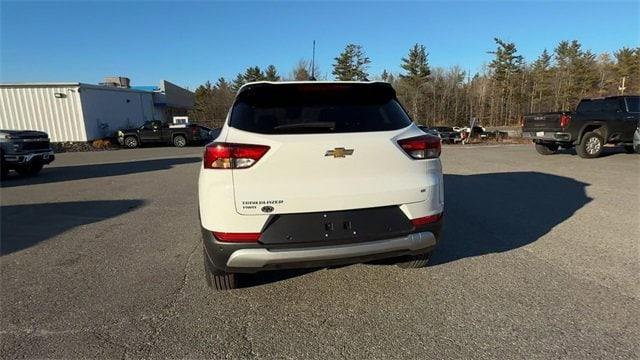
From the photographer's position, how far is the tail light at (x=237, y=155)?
273cm

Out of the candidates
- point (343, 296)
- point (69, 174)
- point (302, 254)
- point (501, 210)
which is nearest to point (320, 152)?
point (302, 254)

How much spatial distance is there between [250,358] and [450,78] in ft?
182

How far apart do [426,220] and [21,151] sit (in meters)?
12.2

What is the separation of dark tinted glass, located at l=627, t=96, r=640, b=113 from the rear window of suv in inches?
502

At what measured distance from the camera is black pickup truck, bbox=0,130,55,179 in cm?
1076

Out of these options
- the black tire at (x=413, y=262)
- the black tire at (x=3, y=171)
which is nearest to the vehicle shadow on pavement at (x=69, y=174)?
the black tire at (x=3, y=171)

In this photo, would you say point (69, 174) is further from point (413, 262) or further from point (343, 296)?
point (413, 262)

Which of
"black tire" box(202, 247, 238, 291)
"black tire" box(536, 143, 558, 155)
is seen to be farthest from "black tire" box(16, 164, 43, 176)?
"black tire" box(536, 143, 558, 155)

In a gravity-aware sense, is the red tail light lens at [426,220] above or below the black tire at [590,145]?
above

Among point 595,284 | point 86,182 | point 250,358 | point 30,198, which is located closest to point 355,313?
point 250,358

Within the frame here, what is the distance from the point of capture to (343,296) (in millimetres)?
3256

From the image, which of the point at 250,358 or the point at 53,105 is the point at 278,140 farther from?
the point at 53,105

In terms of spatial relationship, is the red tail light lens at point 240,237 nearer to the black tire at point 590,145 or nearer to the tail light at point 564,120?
the tail light at point 564,120

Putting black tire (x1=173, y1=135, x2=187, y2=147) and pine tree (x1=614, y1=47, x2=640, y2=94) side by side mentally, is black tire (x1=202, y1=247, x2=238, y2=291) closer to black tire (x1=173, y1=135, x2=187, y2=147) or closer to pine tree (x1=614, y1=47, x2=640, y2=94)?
black tire (x1=173, y1=135, x2=187, y2=147)
